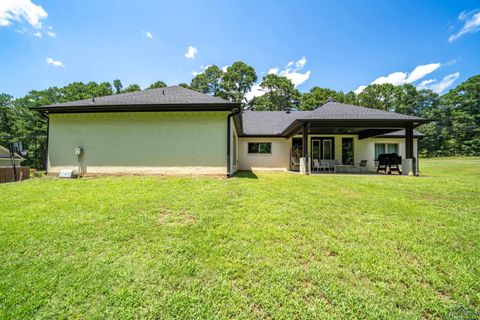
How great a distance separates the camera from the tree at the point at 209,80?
110 feet

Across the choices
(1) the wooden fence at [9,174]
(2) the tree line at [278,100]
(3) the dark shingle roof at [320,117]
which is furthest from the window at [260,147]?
→ (2) the tree line at [278,100]

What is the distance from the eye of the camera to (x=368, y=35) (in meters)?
12.3

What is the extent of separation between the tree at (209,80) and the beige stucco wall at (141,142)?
26.9 m

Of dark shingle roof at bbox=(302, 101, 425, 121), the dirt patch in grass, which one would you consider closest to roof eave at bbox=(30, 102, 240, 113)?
dark shingle roof at bbox=(302, 101, 425, 121)

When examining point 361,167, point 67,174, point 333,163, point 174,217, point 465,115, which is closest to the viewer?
point 174,217

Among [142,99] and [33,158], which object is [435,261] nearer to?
[142,99]

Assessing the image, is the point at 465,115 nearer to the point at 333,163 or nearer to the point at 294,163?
the point at 333,163

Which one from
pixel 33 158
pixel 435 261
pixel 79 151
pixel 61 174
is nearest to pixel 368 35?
pixel 435 261

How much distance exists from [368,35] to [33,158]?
136 feet

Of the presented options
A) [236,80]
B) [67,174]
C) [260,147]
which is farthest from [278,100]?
[67,174]

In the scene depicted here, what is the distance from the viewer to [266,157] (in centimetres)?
1355

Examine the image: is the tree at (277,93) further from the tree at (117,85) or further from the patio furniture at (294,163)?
the tree at (117,85)

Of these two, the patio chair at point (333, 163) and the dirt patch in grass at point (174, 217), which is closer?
the dirt patch in grass at point (174, 217)

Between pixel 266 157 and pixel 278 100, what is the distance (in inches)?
964
